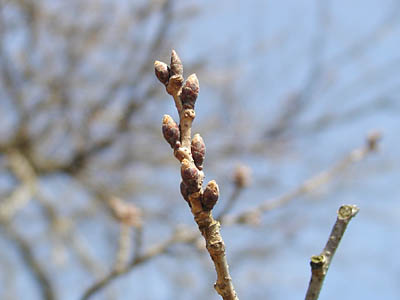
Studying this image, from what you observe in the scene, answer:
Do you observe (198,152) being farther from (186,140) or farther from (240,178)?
(240,178)

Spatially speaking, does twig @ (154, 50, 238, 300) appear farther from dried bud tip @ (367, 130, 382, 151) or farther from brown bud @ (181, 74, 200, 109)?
dried bud tip @ (367, 130, 382, 151)

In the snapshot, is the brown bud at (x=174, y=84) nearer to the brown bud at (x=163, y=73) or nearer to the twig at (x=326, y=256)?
the brown bud at (x=163, y=73)

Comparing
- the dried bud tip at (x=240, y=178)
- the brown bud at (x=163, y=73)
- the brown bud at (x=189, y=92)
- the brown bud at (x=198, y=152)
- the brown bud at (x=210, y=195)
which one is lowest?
the brown bud at (x=210, y=195)

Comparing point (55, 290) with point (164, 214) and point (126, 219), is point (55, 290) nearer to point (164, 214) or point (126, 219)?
point (164, 214)

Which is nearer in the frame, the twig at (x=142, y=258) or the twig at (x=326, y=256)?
the twig at (x=326, y=256)

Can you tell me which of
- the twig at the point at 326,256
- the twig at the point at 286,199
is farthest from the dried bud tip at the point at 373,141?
the twig at the point at 326,256

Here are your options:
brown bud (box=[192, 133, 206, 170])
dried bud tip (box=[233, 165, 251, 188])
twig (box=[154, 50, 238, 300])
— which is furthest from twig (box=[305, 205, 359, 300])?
dried bud tip (box=[233, 165, 251, 188])
